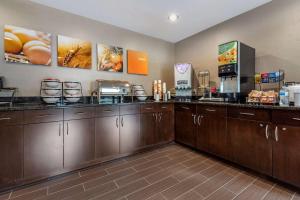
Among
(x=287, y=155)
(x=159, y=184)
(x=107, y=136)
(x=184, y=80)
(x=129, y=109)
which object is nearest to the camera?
(x=287, y=155)

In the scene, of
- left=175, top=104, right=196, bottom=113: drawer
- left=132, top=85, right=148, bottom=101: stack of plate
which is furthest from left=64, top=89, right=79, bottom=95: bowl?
left=175, top=104, right=196, bottom=113: drawer

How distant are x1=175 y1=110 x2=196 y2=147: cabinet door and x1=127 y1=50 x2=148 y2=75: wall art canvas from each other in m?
1.25

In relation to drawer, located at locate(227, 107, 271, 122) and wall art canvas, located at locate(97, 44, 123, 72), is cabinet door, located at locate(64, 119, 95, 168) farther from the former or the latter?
drawer, located at locate(227, 107, 271, 122)

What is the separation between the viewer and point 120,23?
304 centimetres

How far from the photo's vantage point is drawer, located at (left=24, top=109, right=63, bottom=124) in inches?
70.0

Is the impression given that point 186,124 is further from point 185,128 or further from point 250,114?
point 250,114

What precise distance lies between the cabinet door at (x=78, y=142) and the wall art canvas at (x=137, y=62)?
61.8 inches

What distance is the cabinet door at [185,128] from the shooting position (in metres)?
2.81

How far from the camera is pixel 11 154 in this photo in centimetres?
168

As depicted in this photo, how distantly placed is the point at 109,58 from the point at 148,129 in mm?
1599

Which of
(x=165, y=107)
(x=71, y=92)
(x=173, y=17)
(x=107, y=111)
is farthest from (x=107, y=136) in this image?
(x=173, y=17)

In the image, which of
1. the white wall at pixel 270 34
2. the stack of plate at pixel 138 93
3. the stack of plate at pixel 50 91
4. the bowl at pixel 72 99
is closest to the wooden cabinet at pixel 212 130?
the white wall at pixel 270 34

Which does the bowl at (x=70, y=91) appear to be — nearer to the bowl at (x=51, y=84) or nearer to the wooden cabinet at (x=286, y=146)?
the bowl at (x=51, y=84)

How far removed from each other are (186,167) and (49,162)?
6.01 ft
